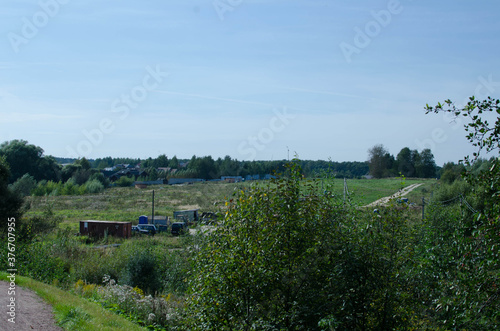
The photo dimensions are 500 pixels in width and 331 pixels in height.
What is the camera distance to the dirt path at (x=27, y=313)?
25.0 feet

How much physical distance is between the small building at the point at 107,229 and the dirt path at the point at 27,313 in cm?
2479

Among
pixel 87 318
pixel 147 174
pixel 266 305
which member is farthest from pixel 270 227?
pixel 147 174

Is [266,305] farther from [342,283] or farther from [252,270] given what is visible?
[342,283]

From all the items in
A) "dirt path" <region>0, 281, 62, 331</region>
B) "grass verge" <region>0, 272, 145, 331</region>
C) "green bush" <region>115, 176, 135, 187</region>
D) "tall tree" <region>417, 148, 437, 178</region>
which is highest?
"tall tree" <region>417, 148, 437, 178</region>

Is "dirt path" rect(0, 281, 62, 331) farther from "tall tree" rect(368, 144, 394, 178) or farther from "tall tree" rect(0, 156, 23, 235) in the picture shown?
"tall tree" rect(368, 144, 394, 178)

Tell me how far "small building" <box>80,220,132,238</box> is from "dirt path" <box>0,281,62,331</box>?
81.3 feet

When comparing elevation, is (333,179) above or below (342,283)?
above

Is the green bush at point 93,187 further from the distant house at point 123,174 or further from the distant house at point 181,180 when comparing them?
the distant house at point 123,174

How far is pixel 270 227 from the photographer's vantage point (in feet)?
21.5

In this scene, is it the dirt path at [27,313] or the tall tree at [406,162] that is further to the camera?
the tall tree at [406,162]

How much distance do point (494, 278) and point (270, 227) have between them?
3.06 metres

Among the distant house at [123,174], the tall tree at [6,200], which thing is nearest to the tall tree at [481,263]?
the tall tree at [6,200]

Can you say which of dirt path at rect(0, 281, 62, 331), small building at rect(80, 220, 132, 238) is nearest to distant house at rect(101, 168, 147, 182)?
small building at rect(80, 220, 132, 238)

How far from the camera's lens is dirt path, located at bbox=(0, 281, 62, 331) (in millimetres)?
7628
